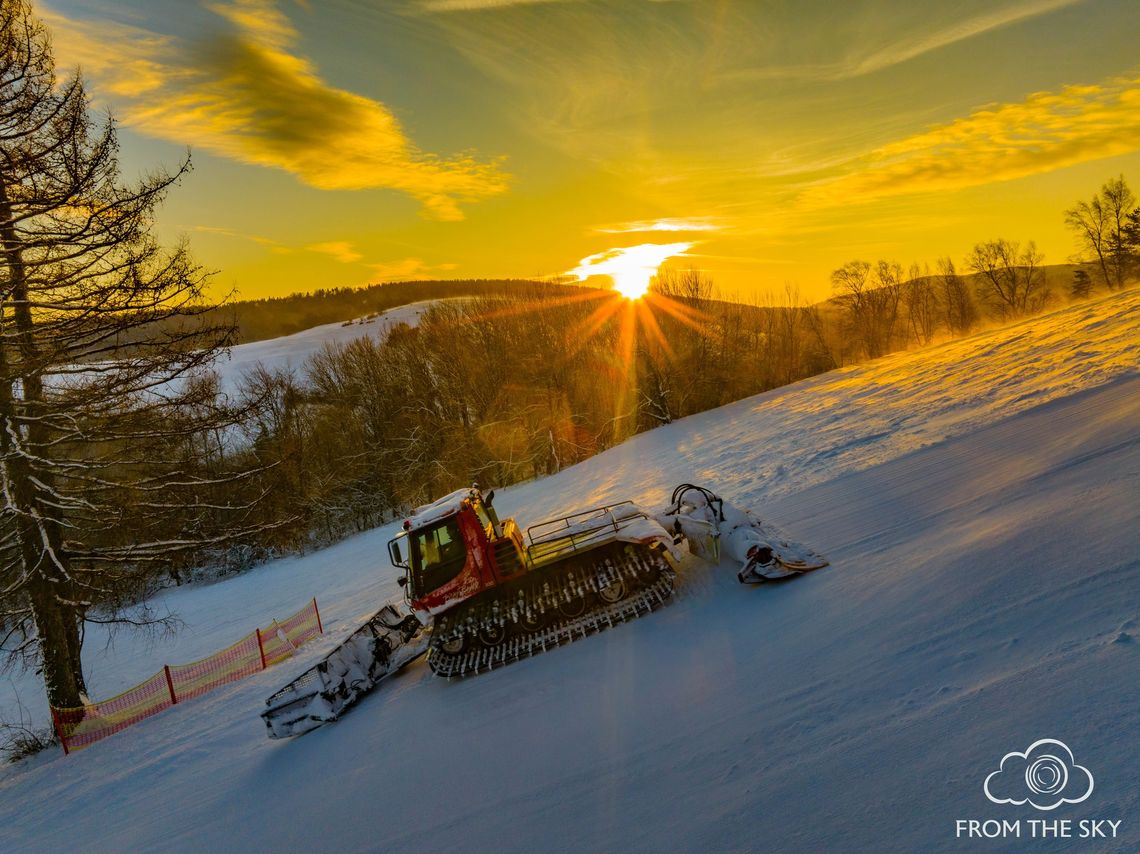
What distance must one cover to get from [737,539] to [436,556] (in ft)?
14.3

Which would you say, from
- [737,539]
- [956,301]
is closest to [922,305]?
[956,301]

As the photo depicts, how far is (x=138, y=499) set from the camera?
13078 mm

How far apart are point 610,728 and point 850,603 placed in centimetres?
282

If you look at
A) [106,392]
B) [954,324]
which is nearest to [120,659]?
[106,392]

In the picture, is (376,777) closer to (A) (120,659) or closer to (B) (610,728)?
(B) (610,728)

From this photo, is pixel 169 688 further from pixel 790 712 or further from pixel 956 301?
pixel 956 301

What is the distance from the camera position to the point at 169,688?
11.1 meters

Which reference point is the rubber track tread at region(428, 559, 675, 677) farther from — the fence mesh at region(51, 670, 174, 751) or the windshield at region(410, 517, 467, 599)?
the fence mesh at region(51, 670, 174, 751)

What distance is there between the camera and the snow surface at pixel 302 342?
2448 inches

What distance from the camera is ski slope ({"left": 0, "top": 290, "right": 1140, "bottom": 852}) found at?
3.68 m

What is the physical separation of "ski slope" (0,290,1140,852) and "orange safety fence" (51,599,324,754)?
1.72 ft

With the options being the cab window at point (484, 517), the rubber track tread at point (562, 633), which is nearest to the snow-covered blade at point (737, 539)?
the rubber track tread at point (562, 633)

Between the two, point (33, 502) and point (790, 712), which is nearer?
point (790, 712)

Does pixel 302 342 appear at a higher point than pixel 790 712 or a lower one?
higher
